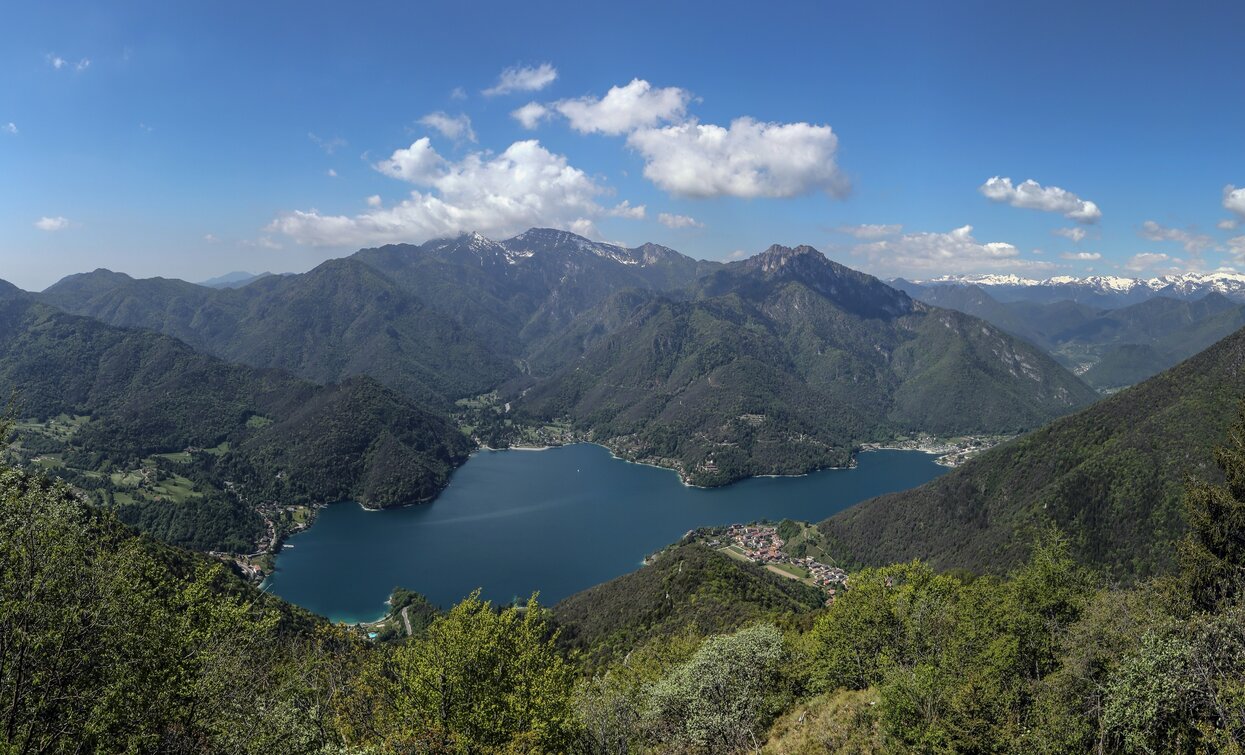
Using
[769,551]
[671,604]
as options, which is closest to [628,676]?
[671,604]

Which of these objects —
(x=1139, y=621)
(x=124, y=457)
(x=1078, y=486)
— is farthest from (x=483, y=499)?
(x=1139, y=621)

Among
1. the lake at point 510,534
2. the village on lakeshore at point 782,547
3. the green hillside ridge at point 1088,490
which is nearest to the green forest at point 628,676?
the green hillside ridge at point 1088,490

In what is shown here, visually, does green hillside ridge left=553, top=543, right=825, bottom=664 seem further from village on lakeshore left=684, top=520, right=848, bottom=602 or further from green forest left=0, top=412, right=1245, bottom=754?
green forest left=0, top=412, right=1245, bottom=754

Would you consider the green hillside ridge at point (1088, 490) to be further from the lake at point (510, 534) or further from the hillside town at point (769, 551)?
the lake at point (510, 534)

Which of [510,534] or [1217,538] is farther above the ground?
[1217,538]

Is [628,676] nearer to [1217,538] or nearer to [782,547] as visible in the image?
[1217,538]

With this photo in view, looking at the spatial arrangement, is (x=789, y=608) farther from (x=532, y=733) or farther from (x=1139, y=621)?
(x=532, y=733)
